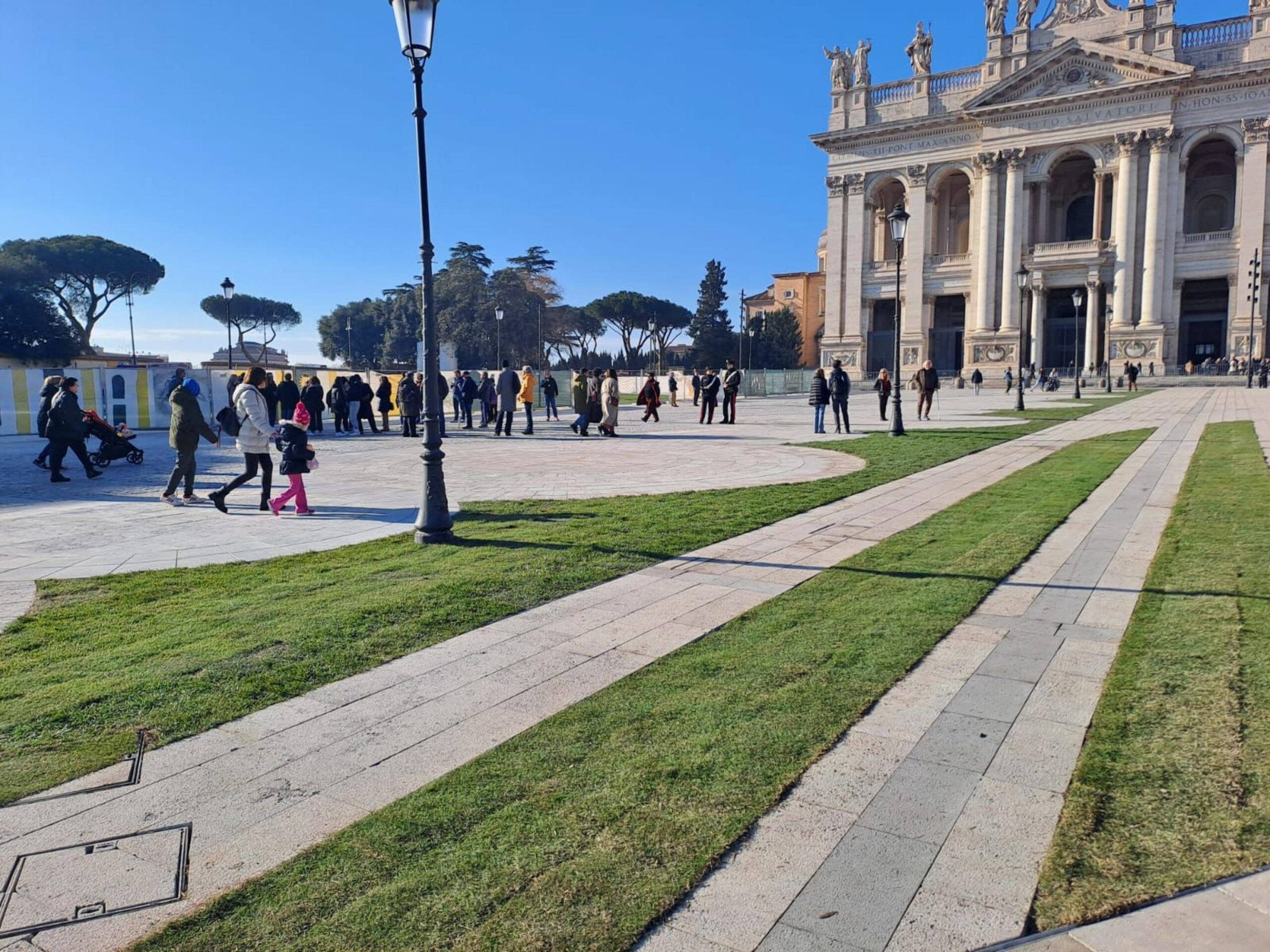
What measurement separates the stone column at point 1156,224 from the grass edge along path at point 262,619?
5338 centimetres

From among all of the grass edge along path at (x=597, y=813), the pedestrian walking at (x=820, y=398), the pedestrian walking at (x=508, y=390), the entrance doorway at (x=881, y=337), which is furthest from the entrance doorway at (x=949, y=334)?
the grass edge along path at (x=597, y=813)

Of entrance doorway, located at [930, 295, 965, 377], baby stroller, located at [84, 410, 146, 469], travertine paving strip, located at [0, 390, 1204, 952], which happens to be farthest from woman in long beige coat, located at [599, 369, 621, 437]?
entrance doorway, located at [930, 295, 965, 377]

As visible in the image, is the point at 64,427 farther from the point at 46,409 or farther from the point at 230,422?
the point at 230,422

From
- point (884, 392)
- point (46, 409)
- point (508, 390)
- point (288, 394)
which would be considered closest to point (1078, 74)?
point (884, 392)

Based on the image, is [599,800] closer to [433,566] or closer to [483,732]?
[483,732]

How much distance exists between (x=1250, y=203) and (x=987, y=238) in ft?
47.0

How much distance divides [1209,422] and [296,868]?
22081 millimetres

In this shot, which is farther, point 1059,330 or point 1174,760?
point 1059,330

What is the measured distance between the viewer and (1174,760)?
3291 mm

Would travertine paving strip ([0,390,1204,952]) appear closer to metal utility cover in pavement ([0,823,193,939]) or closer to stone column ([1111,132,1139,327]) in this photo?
metal utility cover in pavement ([0,823,193,939])

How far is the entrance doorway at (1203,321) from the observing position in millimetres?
53875

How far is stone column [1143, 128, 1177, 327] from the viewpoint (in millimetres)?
52156

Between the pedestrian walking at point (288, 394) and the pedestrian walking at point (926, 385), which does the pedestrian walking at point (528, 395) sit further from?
the pedestrian walking at point (926, 385)

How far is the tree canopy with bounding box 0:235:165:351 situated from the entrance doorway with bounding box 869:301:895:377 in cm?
5917
